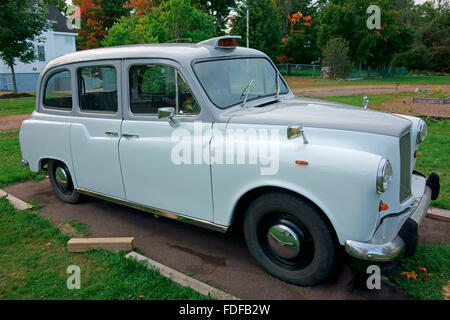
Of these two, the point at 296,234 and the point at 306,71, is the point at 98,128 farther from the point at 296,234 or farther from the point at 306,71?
the point at 306,71

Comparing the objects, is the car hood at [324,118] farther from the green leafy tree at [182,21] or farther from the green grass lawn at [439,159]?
the green leafy tree at [182,21]

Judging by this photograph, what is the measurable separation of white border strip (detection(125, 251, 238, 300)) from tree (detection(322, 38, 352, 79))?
33881mm

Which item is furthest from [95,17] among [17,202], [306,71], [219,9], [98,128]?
[98,128]

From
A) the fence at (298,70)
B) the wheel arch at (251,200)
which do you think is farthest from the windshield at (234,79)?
the fence at (298,70)

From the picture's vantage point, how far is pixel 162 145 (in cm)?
361

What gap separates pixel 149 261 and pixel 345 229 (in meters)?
1.88

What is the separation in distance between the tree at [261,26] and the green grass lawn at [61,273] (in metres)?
35.0

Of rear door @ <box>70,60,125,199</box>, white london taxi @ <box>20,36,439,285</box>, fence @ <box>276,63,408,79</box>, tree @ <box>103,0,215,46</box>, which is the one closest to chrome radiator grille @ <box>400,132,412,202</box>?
white london taxi @ <box>20,36,439,285</box>

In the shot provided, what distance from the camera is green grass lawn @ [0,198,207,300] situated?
309 cm

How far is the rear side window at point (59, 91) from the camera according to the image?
15.1 feet

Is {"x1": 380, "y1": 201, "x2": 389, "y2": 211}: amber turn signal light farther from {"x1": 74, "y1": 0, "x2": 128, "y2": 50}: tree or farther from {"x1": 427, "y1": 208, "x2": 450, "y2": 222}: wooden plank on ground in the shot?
{"x1": 74, "y1": 0, "x2": 128, "y2": 50}: tree

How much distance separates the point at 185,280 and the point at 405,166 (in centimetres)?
215
